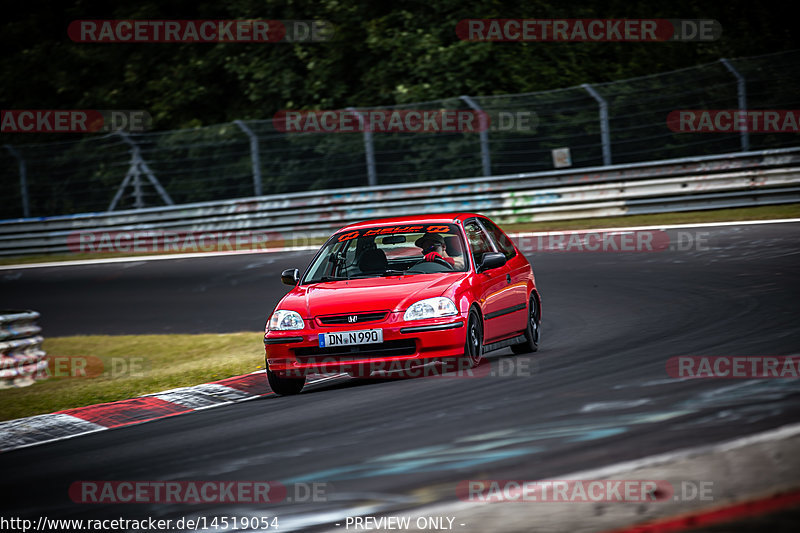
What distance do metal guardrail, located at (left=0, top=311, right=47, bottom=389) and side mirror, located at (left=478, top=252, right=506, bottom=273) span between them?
5030 mm

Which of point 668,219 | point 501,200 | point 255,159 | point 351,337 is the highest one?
point 255,159

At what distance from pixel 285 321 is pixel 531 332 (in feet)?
8.23

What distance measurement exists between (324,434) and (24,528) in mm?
1938

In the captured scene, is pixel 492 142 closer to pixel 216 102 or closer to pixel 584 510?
pixel 216 102

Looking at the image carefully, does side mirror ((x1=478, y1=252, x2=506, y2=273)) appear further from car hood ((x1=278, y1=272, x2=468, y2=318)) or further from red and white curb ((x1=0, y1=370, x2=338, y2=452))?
red and white curb ((x1=0, y1=370, x2=338, y2=452))

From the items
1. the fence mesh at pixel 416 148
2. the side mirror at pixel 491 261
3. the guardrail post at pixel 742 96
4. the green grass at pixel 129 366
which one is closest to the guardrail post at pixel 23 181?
the fence mesh at pixel 416 148

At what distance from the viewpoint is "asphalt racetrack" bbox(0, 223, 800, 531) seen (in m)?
5.15

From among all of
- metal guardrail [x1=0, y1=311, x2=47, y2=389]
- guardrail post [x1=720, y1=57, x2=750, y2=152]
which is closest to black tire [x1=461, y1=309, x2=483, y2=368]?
metal guardrail [x1=0, y1=311, x2=47, y2=389]

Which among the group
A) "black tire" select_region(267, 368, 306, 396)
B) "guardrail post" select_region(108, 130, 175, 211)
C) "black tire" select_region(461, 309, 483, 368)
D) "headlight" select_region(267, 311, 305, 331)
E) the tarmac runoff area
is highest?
"guardrail post" select_region(108, 130, 175, 211)

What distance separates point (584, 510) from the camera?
4.27 metres

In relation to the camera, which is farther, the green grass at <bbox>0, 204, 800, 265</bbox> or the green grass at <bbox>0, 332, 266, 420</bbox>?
the green grass at <bbox>0, 204, 800, 265</bbox>

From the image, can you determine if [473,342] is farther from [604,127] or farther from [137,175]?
[137,175]

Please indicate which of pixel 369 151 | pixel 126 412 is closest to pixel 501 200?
pixel 369 151

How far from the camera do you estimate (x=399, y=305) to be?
8078 millimetres
